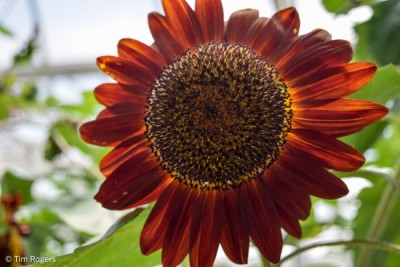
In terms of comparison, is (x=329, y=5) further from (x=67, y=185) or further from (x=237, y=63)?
(x=67, y=185)

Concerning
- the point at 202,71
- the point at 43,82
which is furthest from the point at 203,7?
the point at 43,82

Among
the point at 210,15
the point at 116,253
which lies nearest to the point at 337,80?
the point at 210,15

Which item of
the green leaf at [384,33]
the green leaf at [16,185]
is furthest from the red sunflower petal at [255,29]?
the green leaf at [16,185]

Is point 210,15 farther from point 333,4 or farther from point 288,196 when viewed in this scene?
point 333,4

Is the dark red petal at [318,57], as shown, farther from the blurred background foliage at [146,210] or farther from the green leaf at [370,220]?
the green leaf at [370,220]

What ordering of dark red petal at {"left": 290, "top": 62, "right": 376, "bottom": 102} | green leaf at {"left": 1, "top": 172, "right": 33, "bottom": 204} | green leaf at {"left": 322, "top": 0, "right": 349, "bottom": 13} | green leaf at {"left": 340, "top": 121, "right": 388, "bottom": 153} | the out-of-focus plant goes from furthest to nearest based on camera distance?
green leaf at {"left": 1, "top": 172, "right": 33, "bottom": 204} → green leaf at {"left": 322, "top": 0, "right": 349, "bottom": 13} → the out-of-focus plant → green leaf at {"left": 340, "top": 121, "right": 388, "bottom": 153} → dark red petal at {"left": 290, "top": 62, "right": 376, "bottom": 102}

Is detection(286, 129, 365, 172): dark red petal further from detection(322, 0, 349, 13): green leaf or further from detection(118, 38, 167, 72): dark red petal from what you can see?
detection(322, 0, 349, 13): green leaf

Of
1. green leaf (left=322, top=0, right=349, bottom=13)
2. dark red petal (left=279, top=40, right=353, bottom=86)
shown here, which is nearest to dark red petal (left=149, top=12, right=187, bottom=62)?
dark red petal (left=279, top=40, right=353, bottom=86)
